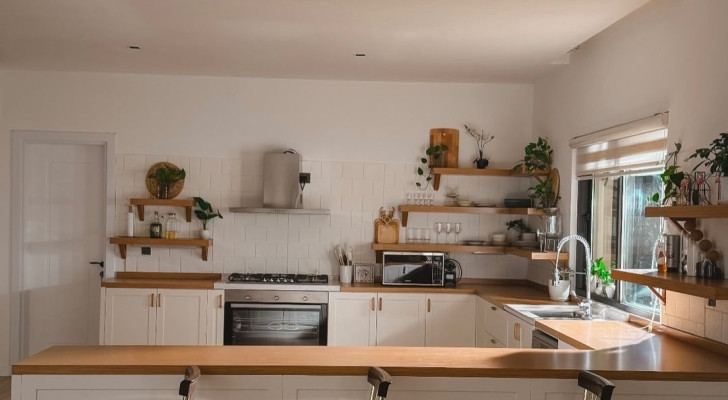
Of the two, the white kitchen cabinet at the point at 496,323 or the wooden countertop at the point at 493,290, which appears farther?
the wooden countertop at the point at 493,290

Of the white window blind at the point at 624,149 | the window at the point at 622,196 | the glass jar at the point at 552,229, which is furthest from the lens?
the glass jar at the point at 552,229

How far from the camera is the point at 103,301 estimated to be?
5.48 m

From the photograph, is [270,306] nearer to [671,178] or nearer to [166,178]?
[166,178]

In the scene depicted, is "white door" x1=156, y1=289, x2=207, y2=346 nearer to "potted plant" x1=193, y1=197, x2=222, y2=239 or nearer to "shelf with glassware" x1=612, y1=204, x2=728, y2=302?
"potted plant" x1=193, y1=197, x2=222, y2=239

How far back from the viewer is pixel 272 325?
5.46m

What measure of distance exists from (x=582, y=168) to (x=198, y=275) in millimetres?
3286

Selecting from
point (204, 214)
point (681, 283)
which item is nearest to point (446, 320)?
point (204, 214)

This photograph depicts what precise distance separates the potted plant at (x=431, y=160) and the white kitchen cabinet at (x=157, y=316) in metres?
2.13

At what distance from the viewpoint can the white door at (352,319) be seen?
5.53 meters

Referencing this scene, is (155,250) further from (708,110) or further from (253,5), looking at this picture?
(708,110)

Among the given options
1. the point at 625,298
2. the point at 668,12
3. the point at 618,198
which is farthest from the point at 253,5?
the point at 625,298

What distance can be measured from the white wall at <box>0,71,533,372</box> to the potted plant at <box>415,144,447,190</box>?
90mm

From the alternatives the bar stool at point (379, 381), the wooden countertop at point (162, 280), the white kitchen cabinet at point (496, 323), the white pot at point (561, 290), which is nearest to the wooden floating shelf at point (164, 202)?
the wooden countertop at point (162, 280)

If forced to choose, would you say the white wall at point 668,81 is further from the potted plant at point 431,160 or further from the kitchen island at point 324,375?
the potted plant at point 431,160
